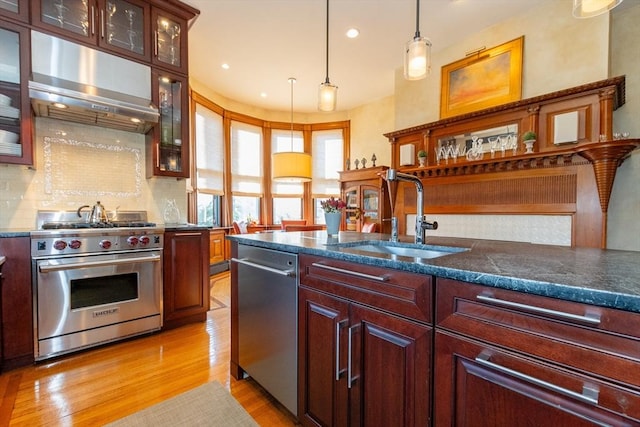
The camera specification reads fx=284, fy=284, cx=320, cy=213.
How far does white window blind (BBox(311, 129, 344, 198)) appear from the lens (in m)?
6.58

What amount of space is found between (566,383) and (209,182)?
522cm

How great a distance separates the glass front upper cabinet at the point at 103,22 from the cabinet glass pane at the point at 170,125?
13.1 inches

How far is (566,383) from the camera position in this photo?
70cm

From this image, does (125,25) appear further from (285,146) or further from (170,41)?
(285,146)

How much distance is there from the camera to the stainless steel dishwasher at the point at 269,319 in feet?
5.06

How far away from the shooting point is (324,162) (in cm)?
661

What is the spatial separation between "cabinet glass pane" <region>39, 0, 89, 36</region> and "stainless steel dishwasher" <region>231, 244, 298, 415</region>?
2.51 m

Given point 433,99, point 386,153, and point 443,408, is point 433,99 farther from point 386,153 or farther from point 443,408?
point 443,408

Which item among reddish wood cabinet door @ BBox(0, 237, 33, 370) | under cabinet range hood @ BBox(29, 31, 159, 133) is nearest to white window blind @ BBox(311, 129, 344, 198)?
under cabinet range hood @ BBox(29, 31, 159, 133)

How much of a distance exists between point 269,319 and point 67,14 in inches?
123

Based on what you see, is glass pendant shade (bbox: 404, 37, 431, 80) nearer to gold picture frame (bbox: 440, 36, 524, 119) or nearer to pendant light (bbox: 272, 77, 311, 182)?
gold picture frame (bbox: 440, 36, 524, 119)

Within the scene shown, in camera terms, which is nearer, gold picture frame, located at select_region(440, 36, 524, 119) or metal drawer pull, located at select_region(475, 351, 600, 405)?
metal drawer pull, located at select_region(475, 351, 600, 405)

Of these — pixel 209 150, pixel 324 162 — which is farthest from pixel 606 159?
pixel 209 150

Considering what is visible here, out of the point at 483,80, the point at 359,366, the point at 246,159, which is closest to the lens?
the point at 359,366
